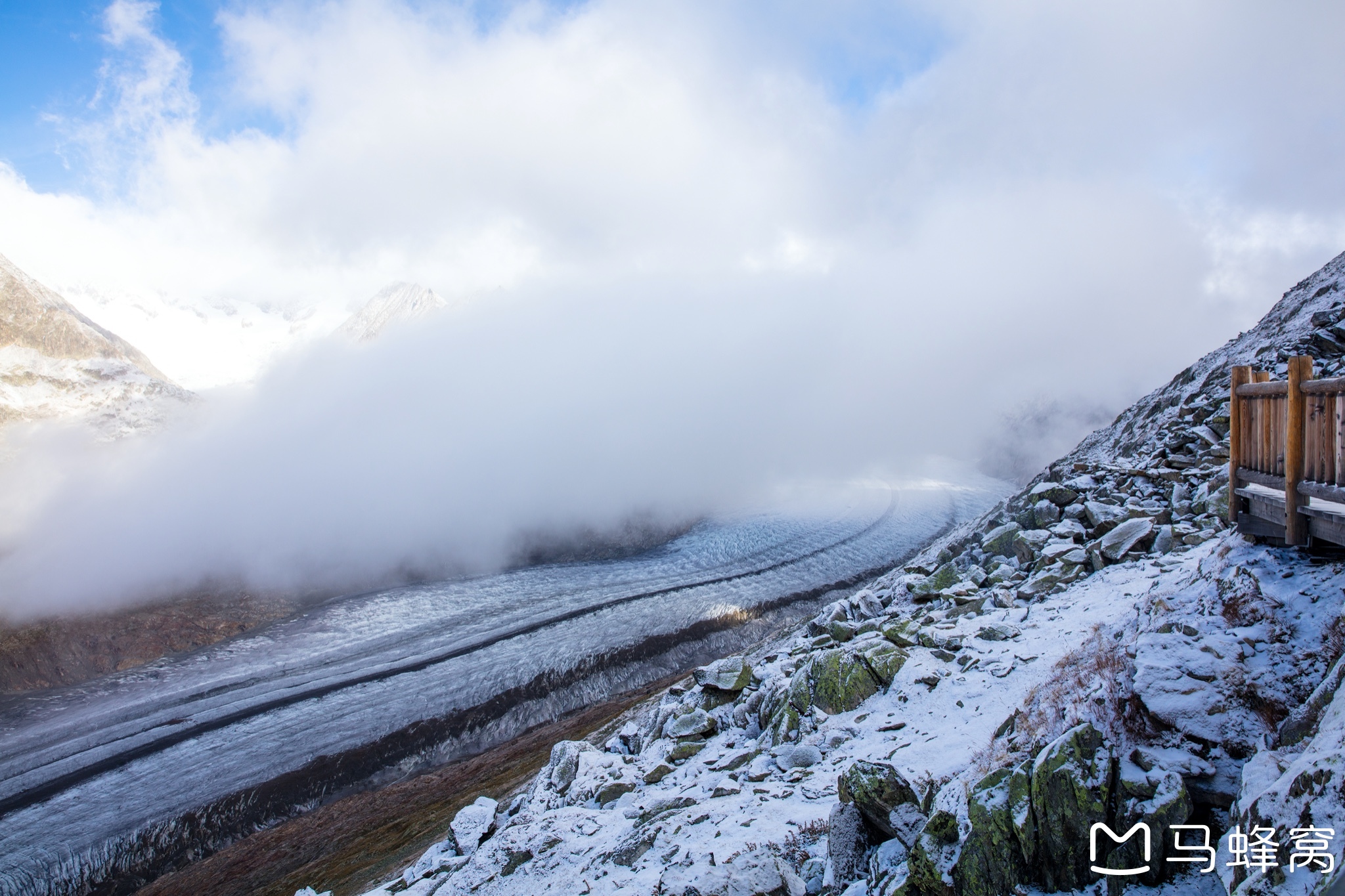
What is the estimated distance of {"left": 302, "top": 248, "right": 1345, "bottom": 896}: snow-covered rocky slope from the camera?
18.9 ft

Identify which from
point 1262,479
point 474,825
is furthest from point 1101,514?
point 474,825

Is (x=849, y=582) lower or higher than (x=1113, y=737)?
lower

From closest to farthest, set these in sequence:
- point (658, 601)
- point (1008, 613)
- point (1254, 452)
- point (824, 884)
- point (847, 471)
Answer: point (824, 884), point (1254, 452), point (1008, 613), point (658, 601), point (847, 471)

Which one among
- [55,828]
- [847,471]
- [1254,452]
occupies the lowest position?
[55,828]

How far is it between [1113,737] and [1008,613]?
941cm

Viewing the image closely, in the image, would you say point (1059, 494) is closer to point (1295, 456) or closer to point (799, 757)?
point (1295, 456)

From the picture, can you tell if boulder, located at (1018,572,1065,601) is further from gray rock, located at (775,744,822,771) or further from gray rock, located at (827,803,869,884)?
gray rock, located at (827,803,869,884)

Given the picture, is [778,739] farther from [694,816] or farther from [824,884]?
[824,884]

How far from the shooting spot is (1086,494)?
2202 cm

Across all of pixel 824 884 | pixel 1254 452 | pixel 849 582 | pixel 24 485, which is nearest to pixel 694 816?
pixel 824 884

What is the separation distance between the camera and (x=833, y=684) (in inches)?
572

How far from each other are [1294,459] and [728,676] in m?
14.9

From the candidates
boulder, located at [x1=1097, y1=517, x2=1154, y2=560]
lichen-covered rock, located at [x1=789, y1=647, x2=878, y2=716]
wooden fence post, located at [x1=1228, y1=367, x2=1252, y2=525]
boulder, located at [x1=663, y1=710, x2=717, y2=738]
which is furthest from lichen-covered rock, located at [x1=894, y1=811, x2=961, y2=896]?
boulder, located at [x1=1097, y1=517, x2=1154, y2=560]

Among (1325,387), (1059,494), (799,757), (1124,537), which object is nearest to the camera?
(1325,387)
